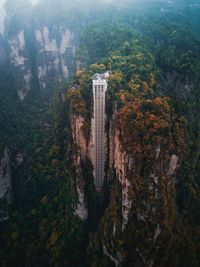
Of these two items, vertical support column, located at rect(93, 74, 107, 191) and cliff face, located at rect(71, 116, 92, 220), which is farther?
cliff face, located at rect(71, 116, 92, 220)

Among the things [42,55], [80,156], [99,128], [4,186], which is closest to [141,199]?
[99,128]

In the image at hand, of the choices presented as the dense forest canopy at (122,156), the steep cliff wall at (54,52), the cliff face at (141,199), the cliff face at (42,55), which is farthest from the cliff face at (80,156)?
the steep cliff wall at (54,52)

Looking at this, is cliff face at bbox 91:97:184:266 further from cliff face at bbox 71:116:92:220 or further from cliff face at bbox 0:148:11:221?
cliff face at bbox 0:148:11:221

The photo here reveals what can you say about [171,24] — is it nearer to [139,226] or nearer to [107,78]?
[107,78]

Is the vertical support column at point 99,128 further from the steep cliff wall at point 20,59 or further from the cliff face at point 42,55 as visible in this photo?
the cliff face at point 42,55

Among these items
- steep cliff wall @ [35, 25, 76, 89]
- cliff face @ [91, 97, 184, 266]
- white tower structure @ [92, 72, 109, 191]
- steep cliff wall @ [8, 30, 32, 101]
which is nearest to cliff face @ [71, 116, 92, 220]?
white tower structure @ [92, 72, 109, 191]

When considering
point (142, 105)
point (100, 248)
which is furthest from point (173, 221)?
point (142, 105)
